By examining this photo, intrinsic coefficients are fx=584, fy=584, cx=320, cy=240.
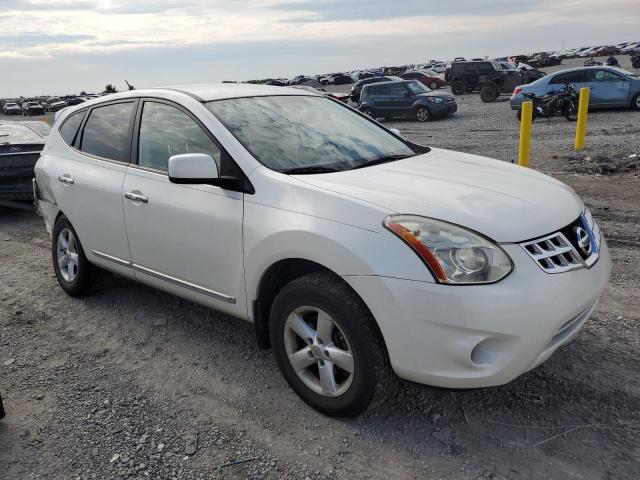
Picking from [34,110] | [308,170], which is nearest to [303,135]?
[308,170]

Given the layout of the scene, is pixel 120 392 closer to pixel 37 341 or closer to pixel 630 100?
pixel 37 341

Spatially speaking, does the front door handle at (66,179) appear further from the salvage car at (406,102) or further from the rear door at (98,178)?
the salvage car at (406,102)

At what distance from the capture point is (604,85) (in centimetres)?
1817

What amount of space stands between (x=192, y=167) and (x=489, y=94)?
25110 millimetres

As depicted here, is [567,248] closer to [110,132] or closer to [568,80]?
[110,132]

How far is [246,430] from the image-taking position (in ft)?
10.0

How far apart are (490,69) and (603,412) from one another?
29941 millimetres

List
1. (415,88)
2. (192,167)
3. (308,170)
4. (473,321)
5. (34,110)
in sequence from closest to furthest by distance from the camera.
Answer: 1. (473,321)
2. (192,167)
3. (308,170)
4. (415,88)
5. (34,110)

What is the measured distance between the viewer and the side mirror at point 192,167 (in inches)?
124

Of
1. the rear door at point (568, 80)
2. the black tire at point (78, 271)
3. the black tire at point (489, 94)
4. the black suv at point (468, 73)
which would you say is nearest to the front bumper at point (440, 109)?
the rear door at point (568, 80)

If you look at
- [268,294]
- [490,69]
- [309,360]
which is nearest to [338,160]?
[268,294]

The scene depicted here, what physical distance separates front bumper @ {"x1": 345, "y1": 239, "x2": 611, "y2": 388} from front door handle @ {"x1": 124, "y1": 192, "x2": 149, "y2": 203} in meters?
1.77

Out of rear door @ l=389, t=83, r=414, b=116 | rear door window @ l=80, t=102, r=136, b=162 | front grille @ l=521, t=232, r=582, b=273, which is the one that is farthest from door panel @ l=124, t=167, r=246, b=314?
rear door @ l=389, t=83, r=414, b=116

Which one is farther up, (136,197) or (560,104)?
(136,197)
